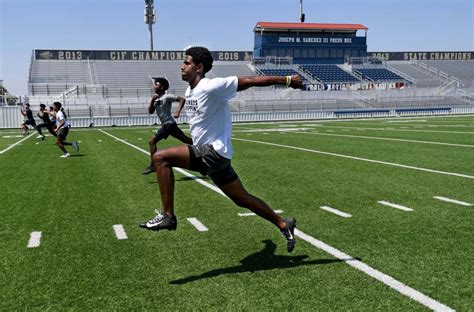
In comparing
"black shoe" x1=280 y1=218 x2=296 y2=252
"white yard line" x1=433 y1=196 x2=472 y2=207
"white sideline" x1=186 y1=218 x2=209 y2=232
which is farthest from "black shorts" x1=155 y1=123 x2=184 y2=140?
"black shoe" x1=280 y1=218 x2=296 y2=252

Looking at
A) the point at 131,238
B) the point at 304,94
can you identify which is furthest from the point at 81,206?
the point at 304,94

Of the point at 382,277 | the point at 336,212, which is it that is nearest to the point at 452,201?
the point at 336,212

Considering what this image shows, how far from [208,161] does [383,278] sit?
1731 millimetres

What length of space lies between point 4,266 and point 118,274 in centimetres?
114

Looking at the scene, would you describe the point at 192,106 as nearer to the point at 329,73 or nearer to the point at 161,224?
the point at 161,224

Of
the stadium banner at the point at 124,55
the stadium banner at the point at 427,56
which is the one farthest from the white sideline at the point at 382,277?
the stadium banner at the point at 427,56

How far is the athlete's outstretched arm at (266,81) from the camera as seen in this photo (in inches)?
157

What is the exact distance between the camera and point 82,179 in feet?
30.9

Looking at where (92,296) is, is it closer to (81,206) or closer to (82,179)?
(81,206)

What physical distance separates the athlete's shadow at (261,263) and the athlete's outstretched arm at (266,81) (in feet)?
5.13

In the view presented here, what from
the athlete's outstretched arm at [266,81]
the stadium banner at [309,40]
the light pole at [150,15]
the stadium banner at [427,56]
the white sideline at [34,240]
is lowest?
the white sideline at [34,240]

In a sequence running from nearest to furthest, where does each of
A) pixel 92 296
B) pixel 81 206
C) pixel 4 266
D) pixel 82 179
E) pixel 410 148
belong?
1. pixel 92 296
2. pixel 4 266
3. pixel 81 206
4. pixel 82 179
5. pixel 410 148

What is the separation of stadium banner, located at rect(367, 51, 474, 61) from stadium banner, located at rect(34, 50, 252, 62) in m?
19.3

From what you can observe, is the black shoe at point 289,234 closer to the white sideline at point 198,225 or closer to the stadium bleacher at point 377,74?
the white sideline at point 198,225
